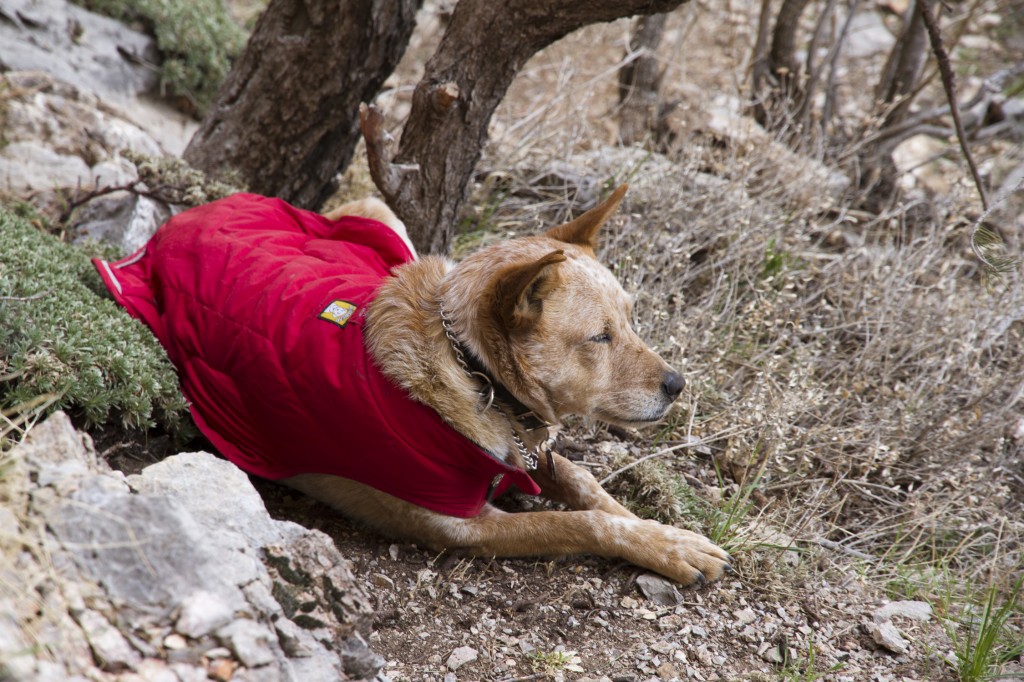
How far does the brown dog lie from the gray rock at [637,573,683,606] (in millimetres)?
55

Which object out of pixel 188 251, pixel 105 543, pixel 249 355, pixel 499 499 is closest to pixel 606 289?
pixel 499 499

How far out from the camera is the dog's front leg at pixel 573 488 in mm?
3891

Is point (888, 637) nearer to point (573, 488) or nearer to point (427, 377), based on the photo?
point (573, 488)

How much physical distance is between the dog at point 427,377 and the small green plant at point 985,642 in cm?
95

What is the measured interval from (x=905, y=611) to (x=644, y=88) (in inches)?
204

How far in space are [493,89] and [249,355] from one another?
210 centimetres

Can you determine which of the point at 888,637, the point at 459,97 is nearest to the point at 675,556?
the point at 888,637

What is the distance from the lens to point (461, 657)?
310 cm

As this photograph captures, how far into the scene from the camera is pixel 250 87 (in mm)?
5305

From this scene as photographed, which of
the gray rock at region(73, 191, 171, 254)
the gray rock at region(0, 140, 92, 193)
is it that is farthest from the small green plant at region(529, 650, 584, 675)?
the gray rock at region(0, 140, 92, 193)

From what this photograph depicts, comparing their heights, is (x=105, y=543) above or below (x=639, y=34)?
below

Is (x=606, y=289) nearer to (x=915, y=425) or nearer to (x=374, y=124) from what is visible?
(x=374, y=124)

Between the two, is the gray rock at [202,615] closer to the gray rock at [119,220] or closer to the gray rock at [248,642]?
the gray rock at [248,642]

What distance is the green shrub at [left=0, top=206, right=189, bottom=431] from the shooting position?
10.5ft
